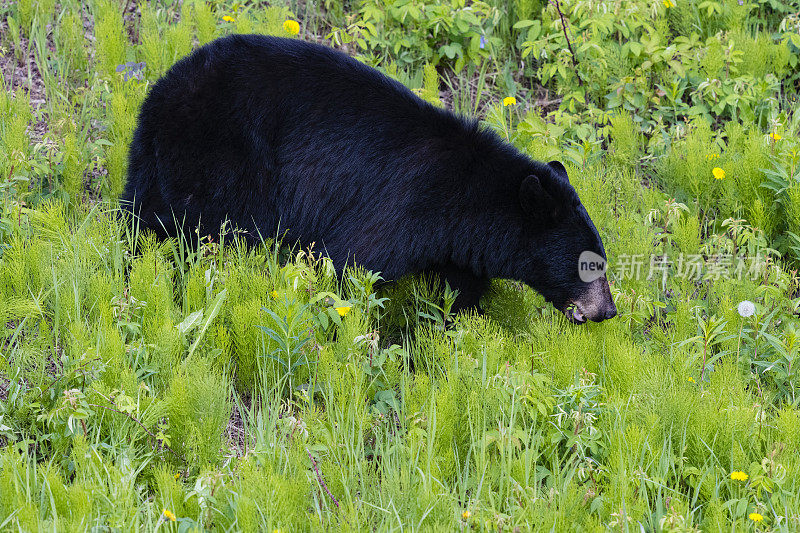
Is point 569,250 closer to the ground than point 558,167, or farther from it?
closer to the ground

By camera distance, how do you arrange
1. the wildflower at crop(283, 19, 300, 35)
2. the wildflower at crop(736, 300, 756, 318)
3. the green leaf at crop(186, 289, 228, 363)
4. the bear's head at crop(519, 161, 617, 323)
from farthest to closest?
the wildflower at crop(283, 19, 300, 35), the bear's head at crop(519, 161, 617, 323), the wildflower at crop(736, 300, 756, 318), the green leaf at crop(186, 289, 228, 363)

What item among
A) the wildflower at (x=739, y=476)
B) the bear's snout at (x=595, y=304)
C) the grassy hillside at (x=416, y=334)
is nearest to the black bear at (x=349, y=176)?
the bear's snout at (x=595, y=304)

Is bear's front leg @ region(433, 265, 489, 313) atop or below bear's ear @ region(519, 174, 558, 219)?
below

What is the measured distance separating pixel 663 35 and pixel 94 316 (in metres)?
4.78

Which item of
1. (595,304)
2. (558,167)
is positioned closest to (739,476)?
(595,304)

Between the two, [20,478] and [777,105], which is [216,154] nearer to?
[20,478]

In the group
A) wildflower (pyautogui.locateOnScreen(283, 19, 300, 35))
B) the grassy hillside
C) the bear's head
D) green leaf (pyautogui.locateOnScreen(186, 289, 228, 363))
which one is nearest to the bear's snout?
the bear's head

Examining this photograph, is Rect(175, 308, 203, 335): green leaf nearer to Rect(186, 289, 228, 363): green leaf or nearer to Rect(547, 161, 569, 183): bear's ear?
Rect(186, 289, 228, 363): green leaf

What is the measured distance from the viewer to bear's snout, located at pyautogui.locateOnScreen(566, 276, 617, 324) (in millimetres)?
4188

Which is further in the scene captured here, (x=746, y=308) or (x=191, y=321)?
(x=746, y=308)

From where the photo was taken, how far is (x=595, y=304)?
13.8 ft

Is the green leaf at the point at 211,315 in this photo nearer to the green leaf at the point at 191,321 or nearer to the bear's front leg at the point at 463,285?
the green leaf at the point at 191,321

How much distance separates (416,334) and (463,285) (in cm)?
56

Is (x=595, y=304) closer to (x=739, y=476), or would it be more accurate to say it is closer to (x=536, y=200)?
(x=536, y=200)
